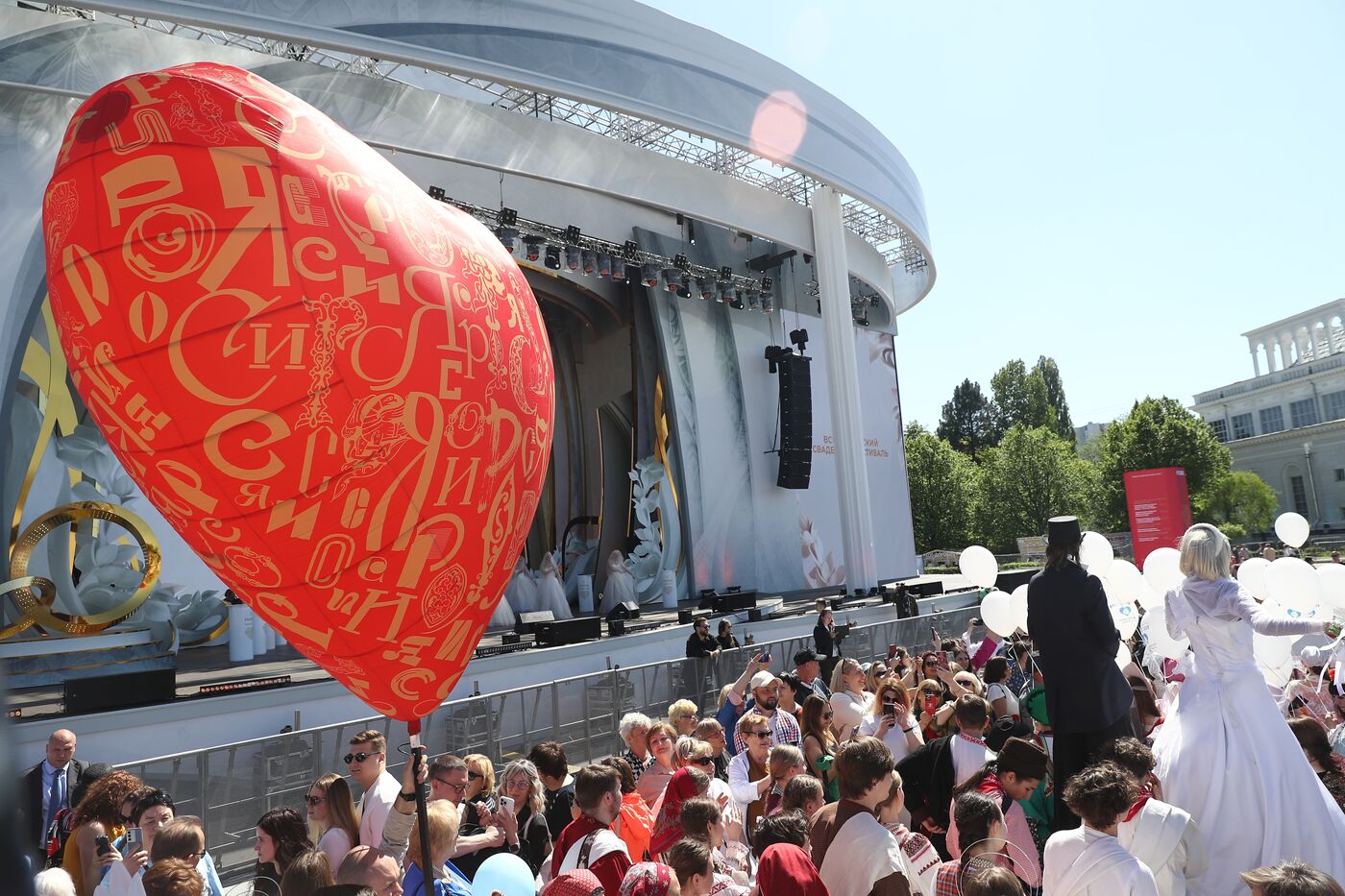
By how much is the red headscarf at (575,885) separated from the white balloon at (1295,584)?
5.69m

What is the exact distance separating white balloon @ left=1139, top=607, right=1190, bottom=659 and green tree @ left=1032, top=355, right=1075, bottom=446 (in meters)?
58.0

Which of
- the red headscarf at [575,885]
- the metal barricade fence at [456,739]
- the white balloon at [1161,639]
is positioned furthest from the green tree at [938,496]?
the red headscarf at [575,885]

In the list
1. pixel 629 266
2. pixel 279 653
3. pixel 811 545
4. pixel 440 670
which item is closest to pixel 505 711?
pixel 440 670

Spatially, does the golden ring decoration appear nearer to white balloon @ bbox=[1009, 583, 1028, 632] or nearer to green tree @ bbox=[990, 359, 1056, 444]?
white balloon @ bbox=[1009, 583, 1028, 632]

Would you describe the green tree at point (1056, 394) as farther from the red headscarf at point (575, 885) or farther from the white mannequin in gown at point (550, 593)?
the red headscarf at point (575, 885)

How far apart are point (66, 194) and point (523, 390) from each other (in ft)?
4.63

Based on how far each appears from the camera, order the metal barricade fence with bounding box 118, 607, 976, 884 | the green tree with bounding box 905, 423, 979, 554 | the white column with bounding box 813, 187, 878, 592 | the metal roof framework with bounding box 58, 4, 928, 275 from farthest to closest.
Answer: the green tree with bounding box 905, 423, 979, 554
the white column with bounding box 813, 187, 878, 592
the metal roof framework with bounding box 58, 4, 928, 275
the metal barricade fence with bounding box 118, 607, 976, 884

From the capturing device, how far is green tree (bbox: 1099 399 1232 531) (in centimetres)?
4122

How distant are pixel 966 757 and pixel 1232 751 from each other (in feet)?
3.46

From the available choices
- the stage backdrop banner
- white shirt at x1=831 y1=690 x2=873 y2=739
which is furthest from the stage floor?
white shirt at x1=831 y1=690 x2=873 y2=739

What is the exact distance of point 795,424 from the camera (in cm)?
2478

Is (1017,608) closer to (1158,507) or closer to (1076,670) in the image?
(1076,670)

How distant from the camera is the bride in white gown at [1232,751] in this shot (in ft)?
12.0

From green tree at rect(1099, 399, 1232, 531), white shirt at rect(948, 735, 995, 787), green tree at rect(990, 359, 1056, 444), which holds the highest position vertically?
green tree at rect(990, 359, 1056, 444)
